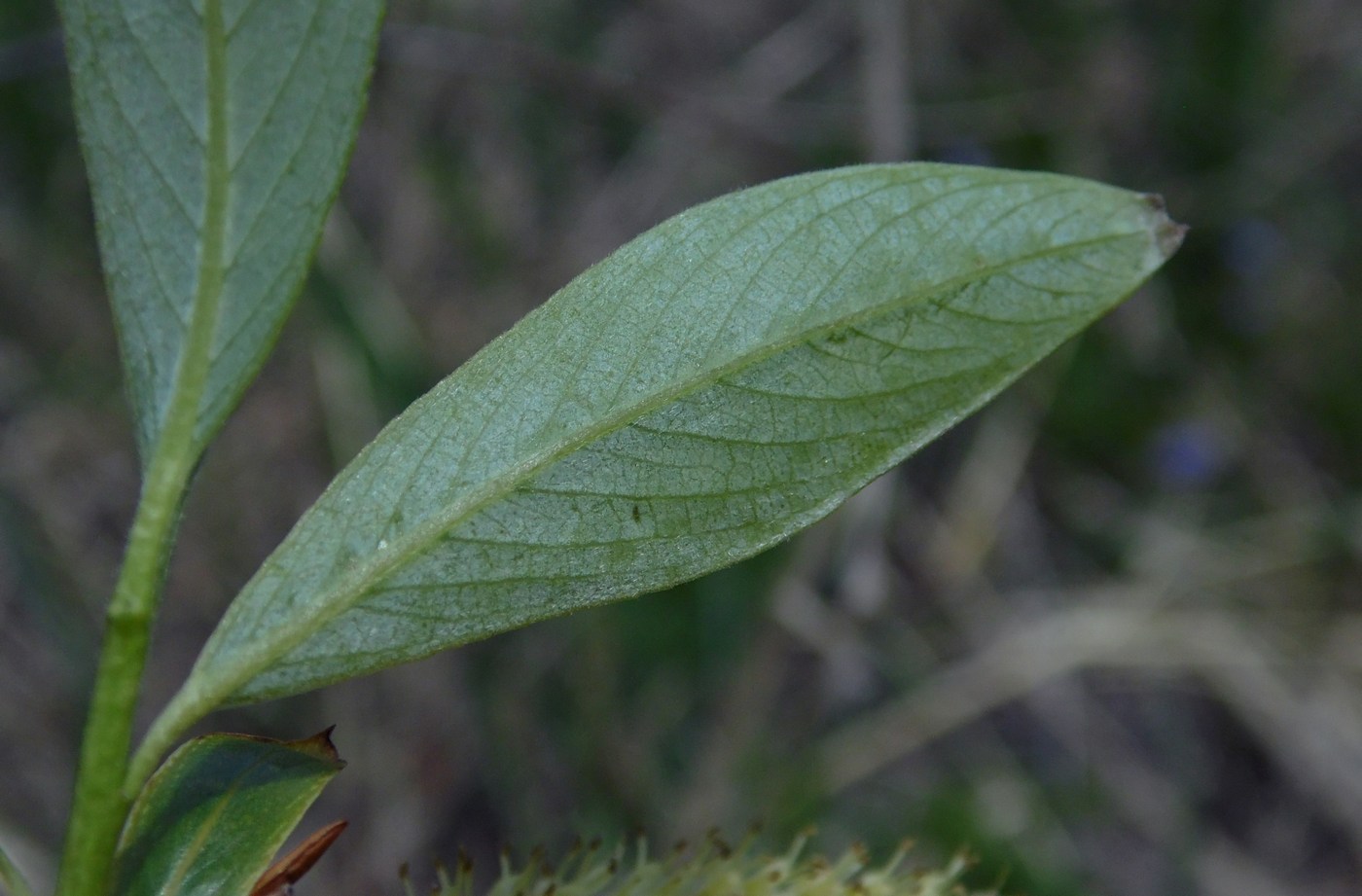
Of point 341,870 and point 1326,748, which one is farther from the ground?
point 341,870

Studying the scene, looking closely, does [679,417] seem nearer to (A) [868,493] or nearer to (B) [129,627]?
(B) [129,627]

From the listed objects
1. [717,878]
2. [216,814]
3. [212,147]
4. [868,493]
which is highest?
[868,493]

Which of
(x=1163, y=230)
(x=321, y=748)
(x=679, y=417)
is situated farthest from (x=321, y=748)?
(x=1163, y=230)

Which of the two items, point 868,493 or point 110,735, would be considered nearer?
point 110,735

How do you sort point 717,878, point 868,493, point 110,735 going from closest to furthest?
1. point 110,735
2. point 717,878
3. point 868,493

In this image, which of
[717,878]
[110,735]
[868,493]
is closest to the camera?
[110,735]

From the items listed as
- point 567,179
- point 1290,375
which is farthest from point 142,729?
point 1290,375

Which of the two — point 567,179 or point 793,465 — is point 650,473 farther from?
point 567,179

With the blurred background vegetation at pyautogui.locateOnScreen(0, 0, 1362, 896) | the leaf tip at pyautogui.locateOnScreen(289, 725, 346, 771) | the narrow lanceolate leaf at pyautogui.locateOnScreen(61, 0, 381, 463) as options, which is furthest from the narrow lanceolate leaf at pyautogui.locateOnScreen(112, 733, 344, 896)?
the blurred background vegetation at pyautogui.locateOnScreen(0, 0, 1362, 896)
